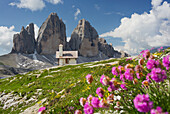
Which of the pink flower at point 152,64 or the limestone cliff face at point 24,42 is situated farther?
the limestone cliff face at point 24,42

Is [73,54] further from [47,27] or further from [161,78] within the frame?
[47,27]

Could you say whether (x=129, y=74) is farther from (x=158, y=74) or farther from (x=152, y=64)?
(x=158, y=74)

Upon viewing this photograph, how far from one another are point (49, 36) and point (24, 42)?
37.0m

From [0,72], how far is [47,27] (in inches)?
4320

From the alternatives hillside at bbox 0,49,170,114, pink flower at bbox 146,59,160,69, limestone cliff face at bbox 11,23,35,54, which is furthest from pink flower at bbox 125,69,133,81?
limestone cliff face at bbox 11,23,35,54

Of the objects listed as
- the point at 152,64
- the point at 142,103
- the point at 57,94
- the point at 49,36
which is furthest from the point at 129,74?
the point at 49,36

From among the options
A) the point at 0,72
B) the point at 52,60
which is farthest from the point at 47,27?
the point at 0,72

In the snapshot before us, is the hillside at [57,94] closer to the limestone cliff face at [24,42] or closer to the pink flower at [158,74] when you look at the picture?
the pink flower at [158,74]

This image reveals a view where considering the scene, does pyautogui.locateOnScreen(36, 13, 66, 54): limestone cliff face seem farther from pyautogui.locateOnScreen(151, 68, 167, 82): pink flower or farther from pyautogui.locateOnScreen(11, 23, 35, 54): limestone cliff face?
pyautogui.locateOnScreen(151, 68, 167, 82): pink flower

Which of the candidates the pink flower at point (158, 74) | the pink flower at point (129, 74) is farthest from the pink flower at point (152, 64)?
the pink flower at point (129, 74)

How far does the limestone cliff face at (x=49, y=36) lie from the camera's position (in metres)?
186

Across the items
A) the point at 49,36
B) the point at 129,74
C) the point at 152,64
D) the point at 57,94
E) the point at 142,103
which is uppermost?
the point at 49,36

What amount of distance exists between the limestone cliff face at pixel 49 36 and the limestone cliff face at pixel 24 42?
10.3 metres

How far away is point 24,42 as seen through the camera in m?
175
